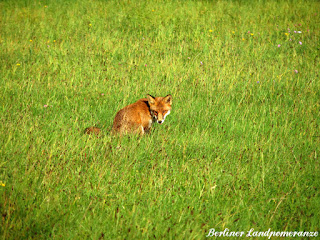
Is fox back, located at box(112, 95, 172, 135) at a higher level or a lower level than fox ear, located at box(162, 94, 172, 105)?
lower

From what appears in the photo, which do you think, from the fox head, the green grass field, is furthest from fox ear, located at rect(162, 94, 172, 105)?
the green grass field

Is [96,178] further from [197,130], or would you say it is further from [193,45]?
[193,45]

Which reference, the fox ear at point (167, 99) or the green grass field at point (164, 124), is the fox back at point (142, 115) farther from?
the green grass field at point (164, 124)

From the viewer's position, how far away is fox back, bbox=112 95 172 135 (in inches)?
210

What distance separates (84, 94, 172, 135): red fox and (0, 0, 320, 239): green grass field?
0.20m

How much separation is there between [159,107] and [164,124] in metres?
0.33

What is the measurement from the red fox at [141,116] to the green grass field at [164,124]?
20cm

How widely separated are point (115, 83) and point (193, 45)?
10.5ft

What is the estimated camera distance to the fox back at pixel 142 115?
533cm

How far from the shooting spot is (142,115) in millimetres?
5754

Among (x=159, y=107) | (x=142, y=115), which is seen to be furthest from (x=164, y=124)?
(x=142, y=115)

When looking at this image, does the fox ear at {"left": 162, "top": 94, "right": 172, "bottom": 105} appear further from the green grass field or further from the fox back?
the green grass field

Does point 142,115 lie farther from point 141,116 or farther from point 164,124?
point 164,124

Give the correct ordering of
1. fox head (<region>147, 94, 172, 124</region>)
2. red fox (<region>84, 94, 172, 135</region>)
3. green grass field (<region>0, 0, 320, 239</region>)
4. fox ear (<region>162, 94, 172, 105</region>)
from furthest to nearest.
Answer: fox ear (<region>162, 94, 172, 105</region>) → fox head (<region>147, 94, 172, 124</region>) → red fox (<region>84, 94, 172, 135</region>) → green grass field (<region>0, 0, 320, 239</region>)
